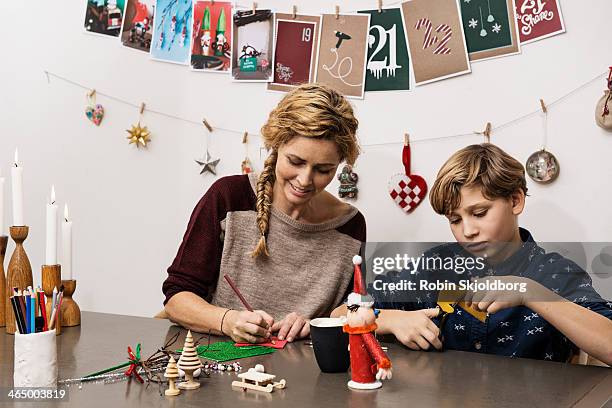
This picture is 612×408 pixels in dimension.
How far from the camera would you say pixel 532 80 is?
182 cm

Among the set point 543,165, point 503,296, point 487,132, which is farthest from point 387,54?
point 503,296

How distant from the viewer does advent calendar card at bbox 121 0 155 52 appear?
2.33m

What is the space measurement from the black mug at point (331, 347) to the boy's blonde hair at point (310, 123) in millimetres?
551

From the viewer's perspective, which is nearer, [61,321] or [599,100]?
[61,321]

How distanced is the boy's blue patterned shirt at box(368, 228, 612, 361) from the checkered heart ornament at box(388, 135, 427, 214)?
42cm

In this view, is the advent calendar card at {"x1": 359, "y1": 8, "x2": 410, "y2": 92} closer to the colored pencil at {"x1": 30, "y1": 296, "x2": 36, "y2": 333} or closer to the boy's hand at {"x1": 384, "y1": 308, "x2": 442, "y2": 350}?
the boy's hand at {"x1": 384, "y1": 308, "x2": 442, "y2": 350}

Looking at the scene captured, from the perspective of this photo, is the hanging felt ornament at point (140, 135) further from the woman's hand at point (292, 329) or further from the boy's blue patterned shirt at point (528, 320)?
the boy's blue patterned shirt at point (528, 320)

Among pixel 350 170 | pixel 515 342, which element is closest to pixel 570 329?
pixel 515 342

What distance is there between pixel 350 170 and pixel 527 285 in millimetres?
873

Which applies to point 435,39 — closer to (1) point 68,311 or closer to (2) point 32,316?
(1) point 68,311

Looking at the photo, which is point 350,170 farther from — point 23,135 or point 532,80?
point 23,135

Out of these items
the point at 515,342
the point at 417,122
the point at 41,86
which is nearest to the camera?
the point at 515,342

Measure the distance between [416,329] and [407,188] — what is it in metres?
0.72

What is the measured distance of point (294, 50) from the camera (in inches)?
84.0
